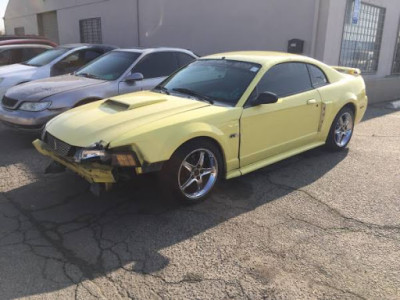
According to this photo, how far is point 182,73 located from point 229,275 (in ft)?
9.82

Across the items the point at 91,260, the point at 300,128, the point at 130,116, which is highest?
the point at 130,116

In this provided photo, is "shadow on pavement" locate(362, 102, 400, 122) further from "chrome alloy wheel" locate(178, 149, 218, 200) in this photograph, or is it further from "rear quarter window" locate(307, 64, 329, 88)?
"chrome alloy wheel" locate(178, 149, 218, 200)

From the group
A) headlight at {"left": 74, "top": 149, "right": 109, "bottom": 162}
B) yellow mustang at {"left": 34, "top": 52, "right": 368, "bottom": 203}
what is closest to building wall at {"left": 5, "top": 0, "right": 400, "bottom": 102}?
yellow mustang at {"left": 34, "top": 52, "right": 368, "bottom": 203}

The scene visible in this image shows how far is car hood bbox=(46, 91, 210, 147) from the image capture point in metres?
3.64

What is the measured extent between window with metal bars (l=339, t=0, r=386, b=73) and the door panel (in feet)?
18.3

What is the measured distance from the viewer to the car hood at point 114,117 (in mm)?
3642

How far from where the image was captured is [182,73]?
16.9 ft

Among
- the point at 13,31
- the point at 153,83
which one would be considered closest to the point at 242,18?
the point at 153,83

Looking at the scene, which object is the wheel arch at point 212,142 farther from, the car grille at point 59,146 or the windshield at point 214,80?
the car grille at point 59,146

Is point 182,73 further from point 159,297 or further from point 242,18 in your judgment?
point 242,18

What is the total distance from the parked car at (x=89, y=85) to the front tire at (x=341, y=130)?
9.84ft

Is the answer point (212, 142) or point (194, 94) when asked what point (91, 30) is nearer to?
point (194, 94)

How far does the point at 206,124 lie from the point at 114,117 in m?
0.93

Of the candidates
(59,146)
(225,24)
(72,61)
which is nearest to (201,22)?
(225,24)
